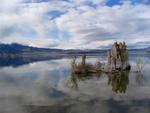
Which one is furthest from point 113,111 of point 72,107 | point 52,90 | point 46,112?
point 52,90

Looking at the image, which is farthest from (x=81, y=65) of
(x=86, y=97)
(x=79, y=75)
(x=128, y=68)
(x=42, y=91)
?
(x=86, y=97)

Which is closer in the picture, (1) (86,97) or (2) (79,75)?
(1) (86,97)

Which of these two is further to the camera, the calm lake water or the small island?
the small island

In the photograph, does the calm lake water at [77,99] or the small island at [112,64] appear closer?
the calm lake water at [77,99]

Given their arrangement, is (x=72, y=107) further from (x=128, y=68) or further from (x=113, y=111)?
(x=128, y=68)

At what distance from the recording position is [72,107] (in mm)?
32375

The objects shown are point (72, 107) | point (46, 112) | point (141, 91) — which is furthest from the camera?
point (141, 91)

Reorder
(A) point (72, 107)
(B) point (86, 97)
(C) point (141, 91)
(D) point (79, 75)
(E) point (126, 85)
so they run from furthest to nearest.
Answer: (D) point (79, 75)
(E) point (126, 85)
(C) point (141, 91)
(B) point (86, 97)
(A) point (72, 107)

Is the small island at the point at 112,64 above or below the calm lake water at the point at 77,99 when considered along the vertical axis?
above

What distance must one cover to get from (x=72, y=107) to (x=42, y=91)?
12.8 meters

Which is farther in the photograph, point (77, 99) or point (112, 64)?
point (112, 64)

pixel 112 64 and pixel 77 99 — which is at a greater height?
pixel 112 64

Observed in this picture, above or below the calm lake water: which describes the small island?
above

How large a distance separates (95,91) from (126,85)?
797cm
